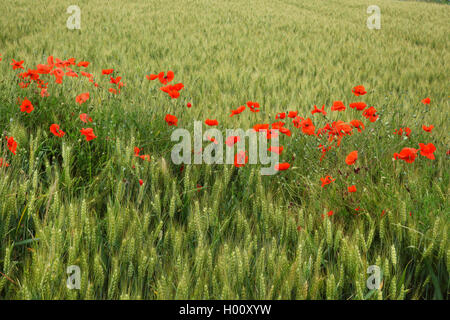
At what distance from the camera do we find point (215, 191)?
60.3 inches

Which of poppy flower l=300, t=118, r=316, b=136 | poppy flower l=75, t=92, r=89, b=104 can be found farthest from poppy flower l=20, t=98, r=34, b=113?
poppy flower l=300, t=118, r=316, b=136

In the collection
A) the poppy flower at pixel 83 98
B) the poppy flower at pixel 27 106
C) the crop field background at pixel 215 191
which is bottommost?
the crop field background at pixel 215 191

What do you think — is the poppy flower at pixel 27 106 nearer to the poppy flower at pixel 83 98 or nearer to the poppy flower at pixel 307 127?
the poppy flower at pixel 83 98

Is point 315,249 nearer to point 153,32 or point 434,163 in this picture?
point 434,163

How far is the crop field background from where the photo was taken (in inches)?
41.5

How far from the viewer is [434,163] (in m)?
1.85

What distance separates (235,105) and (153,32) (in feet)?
11.8

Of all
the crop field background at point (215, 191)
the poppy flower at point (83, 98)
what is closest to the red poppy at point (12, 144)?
the crop field background at point (215, 191)

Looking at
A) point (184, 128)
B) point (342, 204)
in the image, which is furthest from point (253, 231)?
point (184, 128)

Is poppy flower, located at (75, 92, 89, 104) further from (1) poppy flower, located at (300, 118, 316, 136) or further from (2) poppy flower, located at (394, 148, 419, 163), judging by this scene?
(2) poppy flower, located at (394, 148, 419, 163)

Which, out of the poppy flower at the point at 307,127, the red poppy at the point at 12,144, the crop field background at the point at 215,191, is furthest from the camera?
the poppy flower at the point at 307,127

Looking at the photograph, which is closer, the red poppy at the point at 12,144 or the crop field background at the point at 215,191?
the crop field background at the point at 215,191

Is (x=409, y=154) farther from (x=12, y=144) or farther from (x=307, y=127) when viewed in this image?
(x=12, y=144)

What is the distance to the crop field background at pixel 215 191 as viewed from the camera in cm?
105
